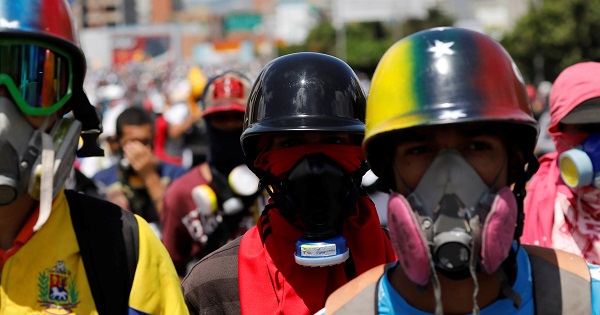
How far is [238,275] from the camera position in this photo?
318 cm

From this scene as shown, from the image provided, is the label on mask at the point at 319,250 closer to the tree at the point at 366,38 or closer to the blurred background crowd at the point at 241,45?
the blurred background crowd at the point at 241,45

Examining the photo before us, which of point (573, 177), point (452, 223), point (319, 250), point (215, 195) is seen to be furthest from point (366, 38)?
point (452, 223)

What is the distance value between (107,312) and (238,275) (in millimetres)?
749

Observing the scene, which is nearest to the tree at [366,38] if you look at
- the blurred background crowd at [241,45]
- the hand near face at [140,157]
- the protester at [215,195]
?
the blurred background crowd at [241,45]

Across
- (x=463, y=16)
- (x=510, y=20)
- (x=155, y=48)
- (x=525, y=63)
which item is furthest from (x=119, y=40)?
(x=525, y=63)

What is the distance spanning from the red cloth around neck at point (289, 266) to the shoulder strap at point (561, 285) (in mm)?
871

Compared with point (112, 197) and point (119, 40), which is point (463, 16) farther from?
point (112, 197)

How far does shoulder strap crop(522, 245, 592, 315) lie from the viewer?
7.53 feet

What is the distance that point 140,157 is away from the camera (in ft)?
21.2

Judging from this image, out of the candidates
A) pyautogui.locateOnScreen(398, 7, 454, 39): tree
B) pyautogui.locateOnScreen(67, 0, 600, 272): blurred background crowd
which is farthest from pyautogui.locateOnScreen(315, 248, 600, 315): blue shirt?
pyautogui.locateOnScreen(398, 7, 454, 39): tree

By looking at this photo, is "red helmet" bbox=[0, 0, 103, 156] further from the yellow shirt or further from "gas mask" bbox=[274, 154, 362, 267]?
"gas mask" bbox=[274, 154, 362, 267]

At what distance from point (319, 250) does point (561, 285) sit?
0.90 m

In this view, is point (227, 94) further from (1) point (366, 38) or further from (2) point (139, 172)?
(1) point (366, 38)

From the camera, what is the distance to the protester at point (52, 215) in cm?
242
